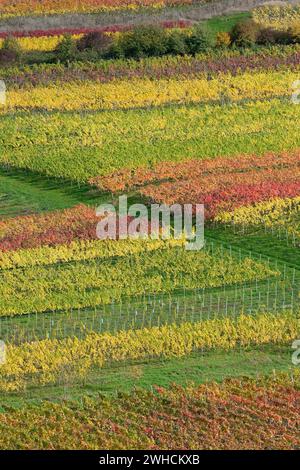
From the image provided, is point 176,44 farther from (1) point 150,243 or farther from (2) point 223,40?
(1) point 150,243

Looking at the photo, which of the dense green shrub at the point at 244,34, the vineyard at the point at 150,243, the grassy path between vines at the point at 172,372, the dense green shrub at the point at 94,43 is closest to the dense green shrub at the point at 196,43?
the vineyard at the point at 150,243

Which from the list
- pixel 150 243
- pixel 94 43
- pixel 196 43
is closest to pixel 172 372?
pixel 150 243

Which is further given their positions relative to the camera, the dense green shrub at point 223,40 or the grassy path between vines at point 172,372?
the dense green shrub at point 223,40

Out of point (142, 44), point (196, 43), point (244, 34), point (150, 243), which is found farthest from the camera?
point (244, 34)

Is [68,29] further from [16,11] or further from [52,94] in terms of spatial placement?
[52,94]

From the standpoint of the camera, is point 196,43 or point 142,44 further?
point 196,43

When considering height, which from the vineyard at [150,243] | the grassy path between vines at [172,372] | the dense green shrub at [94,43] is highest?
the dense green shrub at [94,43]

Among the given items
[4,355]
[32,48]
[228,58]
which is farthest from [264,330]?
[32,48]

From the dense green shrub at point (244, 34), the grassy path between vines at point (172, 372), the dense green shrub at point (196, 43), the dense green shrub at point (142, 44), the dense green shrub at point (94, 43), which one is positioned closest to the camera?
the grassy path between vines at point (172, 372)

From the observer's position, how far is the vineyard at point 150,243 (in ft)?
68.5

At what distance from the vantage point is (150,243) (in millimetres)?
28031

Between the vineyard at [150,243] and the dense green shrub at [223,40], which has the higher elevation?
the dense green shrub at [223,40]

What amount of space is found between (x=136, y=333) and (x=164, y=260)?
3933 millimetres

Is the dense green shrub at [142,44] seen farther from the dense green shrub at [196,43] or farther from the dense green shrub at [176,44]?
the dense green shrub at [196,43]
